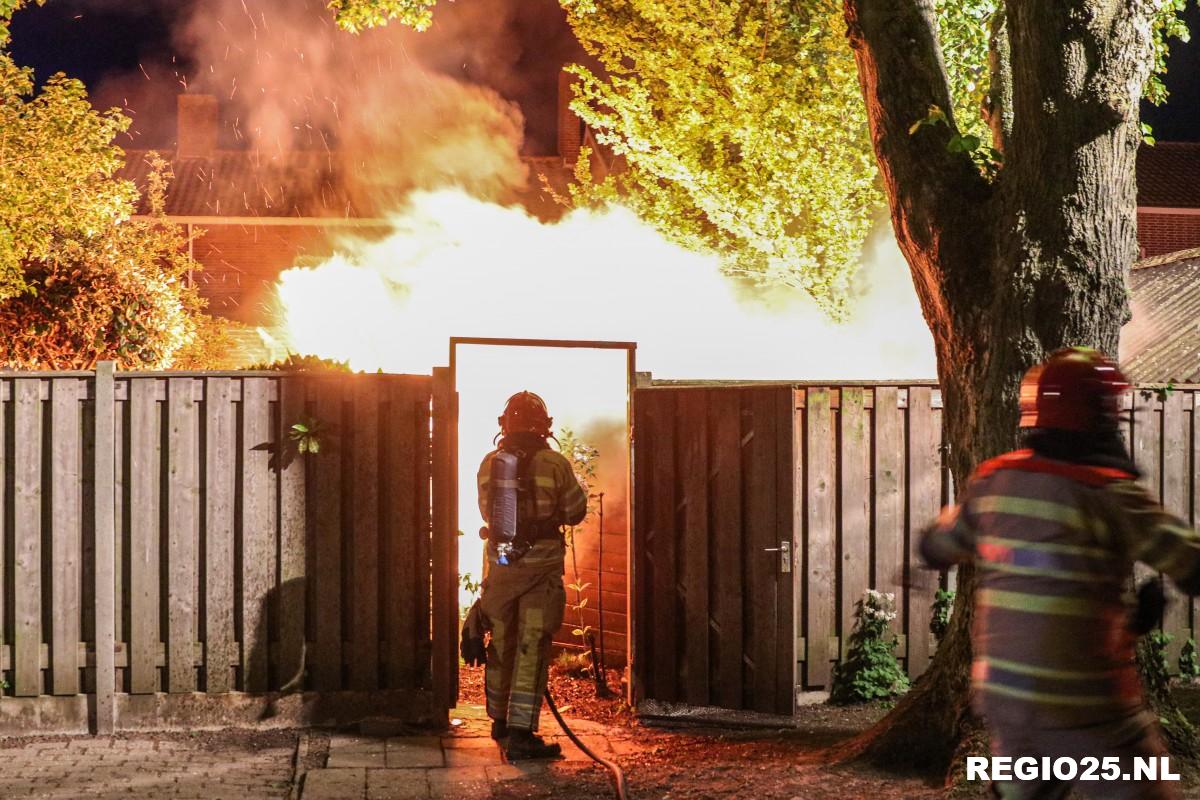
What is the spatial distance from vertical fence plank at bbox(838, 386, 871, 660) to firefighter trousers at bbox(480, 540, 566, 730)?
230 cm

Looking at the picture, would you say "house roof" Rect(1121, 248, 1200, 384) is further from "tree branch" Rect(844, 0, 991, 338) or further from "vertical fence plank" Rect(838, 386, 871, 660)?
"tree branch" Rect(844, 0, 991, 338)

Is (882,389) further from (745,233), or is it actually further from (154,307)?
(745,233)

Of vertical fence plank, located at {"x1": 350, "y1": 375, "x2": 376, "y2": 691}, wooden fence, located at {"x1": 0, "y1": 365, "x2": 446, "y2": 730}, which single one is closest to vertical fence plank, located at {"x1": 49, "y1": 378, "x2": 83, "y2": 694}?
wooden fence, located at {"x1": 0, "y1": 365, "x2": 446, "y2": 730}

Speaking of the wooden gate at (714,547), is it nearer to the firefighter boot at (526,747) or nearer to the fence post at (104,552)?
the firefighter boot at (526,747)

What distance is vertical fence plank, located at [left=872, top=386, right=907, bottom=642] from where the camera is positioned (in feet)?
28.7

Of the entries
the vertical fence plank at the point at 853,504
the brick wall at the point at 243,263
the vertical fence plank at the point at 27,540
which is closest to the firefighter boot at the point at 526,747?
the vertical fence plank at the point at 853,504

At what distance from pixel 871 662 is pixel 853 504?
3.59ft

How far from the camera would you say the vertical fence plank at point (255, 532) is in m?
7.74

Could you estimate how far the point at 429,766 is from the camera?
6.95 metres

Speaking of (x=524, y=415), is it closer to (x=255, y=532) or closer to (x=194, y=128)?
(x=255, y=532)

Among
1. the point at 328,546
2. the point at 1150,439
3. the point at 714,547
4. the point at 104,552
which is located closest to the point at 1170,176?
the point at 1150,439

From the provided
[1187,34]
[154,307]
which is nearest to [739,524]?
[1187,34]

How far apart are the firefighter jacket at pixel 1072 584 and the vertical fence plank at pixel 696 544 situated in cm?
459

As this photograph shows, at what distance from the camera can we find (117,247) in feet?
55.6
